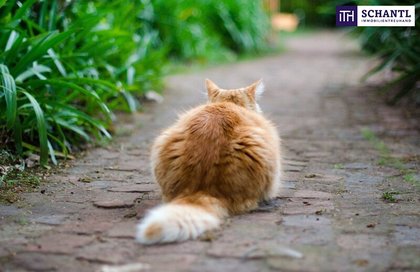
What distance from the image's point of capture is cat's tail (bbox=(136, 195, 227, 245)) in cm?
275

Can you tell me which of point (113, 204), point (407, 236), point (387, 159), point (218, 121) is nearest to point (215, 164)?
point (218, 121)

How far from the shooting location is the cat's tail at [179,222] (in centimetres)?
275

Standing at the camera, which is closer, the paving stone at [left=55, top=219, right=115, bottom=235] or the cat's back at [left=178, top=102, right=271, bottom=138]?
the paving stone at [left=55, top=219, right=115, bottom=235]

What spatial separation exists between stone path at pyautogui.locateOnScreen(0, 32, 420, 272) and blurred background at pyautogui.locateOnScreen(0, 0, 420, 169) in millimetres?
300

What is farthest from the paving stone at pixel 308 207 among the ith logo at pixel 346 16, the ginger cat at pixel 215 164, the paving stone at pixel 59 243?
the ith logo at pixel 346 16

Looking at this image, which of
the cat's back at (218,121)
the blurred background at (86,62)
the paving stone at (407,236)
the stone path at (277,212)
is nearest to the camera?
the stone path at (277,212)

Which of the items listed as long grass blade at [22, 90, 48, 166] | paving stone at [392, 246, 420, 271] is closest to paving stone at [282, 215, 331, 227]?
paving stone at [392, 246, 420, 271]

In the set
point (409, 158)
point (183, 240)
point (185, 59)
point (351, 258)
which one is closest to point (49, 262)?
point (183, 240)

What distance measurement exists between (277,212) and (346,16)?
421cm

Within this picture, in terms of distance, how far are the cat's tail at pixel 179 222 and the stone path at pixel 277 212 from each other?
5cm

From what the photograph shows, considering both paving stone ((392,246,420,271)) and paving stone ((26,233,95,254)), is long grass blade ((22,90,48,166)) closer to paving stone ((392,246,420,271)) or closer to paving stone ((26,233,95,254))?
paving stone ((26,233,95,254))

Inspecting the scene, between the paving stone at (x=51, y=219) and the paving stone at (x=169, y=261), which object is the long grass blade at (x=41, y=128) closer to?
the paving stone at (x=51, y=219)

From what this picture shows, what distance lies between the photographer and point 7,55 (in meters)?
4.46

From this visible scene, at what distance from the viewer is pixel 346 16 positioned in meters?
6.98
